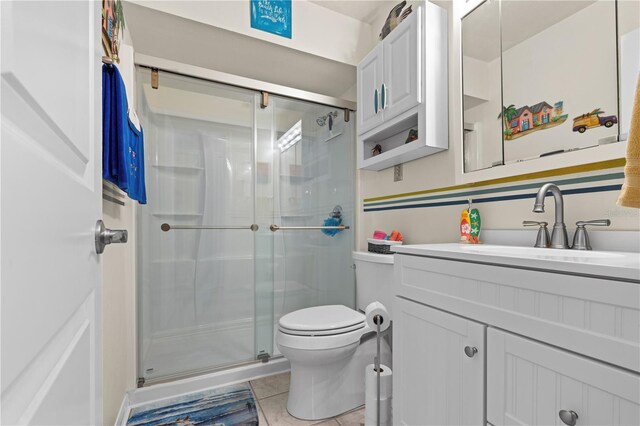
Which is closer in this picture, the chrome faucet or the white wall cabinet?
the chrome faucet

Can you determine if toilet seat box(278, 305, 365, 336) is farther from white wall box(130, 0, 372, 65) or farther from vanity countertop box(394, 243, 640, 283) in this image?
white wall box(130, 0, 372, 65)

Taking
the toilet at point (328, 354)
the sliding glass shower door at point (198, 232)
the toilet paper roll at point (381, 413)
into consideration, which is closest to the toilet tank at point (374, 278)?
the toilet at point (328, 354)

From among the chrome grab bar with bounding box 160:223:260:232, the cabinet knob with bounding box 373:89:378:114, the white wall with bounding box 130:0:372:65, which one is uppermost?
the white wall with bounding box 130:0:372:65

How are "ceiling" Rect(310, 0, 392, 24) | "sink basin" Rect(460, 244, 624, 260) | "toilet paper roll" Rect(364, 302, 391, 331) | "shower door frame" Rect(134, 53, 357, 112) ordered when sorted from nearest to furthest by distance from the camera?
"sink basin" Rect(460, 244, 624, 260) < "toilet paper roll" Rect(364, 302, 391, 331) < "shower door frame" Rect(134, 53, 357, 112) < "ceiling" Rect(310, 0, 392, 24)

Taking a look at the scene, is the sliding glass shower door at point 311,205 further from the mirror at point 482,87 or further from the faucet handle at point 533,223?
the faucet handle at point 533,223

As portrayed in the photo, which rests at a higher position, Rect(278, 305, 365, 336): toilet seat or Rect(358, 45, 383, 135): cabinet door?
Rect(358, 45, 383, 135): cabinet door

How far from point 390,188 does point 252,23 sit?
1.26m

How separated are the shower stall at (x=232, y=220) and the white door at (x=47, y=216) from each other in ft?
4.24

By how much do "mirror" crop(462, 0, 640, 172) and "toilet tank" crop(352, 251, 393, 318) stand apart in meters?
0.63

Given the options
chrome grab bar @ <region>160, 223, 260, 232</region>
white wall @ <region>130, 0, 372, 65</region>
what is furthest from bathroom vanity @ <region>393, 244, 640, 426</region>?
white wall @ <region>130, 0, 372, 65</region>

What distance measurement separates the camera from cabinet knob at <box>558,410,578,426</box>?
61cm

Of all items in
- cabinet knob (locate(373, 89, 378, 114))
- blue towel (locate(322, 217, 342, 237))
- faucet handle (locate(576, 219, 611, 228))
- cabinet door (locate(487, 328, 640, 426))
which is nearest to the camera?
cabinet door (locate(487, 328, 640, 426))

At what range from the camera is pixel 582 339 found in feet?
2.00

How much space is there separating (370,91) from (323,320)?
4.41 feet
